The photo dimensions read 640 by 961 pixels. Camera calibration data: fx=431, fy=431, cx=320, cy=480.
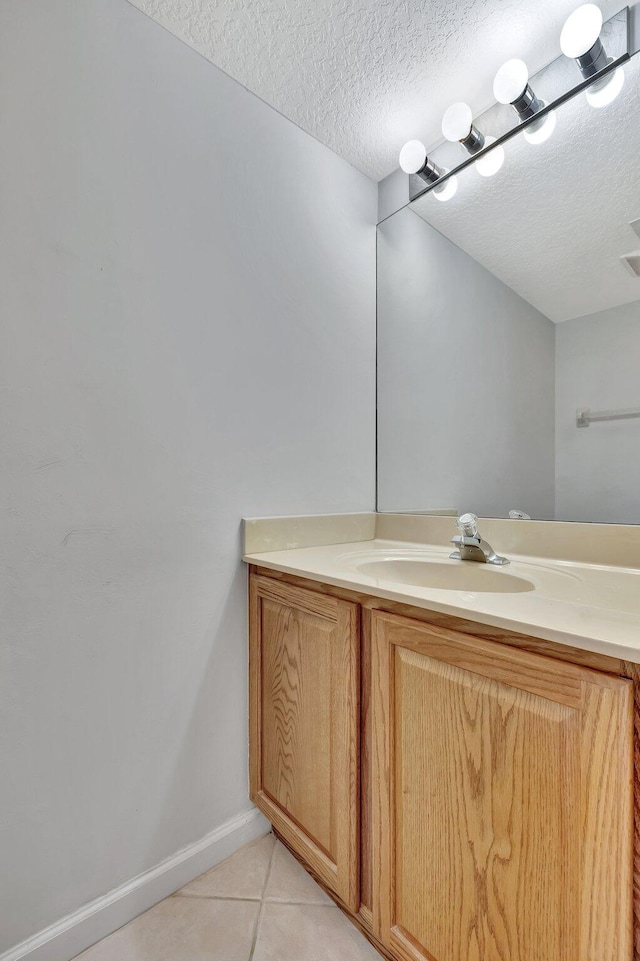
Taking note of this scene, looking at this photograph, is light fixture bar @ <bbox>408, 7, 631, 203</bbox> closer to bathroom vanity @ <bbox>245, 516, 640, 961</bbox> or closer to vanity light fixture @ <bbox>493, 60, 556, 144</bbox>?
vanity light fixture @ <bbox>493, 60, 556, 144</bbox>

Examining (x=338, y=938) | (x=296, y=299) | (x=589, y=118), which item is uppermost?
(x=589, y=118)

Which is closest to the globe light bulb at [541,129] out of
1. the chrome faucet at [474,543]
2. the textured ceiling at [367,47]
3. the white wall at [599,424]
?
the textured ceiling at [367,47]

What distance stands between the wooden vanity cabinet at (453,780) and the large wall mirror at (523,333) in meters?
0.64

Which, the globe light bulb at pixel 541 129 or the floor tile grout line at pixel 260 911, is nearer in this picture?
the floor tile grout line at pixel 260 911

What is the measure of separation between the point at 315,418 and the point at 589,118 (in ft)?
3.38

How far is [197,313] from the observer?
113cm

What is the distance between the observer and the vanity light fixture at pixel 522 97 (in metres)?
1.10

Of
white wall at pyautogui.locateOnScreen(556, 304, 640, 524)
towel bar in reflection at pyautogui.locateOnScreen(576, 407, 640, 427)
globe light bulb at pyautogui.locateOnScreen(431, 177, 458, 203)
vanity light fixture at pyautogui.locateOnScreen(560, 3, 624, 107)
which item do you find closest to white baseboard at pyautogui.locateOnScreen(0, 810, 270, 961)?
white wall at pyautogui.locateOnScreen(556, 304, 640, 524)

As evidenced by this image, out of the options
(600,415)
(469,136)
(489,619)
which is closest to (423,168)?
(469,136)

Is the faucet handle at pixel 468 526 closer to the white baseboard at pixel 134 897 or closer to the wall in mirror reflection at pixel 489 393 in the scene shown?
the wall in mirror reflection at pixel 489 393

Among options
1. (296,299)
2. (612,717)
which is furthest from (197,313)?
(612,717)

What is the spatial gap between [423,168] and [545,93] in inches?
14.7

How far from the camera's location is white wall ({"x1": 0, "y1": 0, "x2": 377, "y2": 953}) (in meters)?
0.87

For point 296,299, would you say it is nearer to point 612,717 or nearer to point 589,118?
point 589,118
